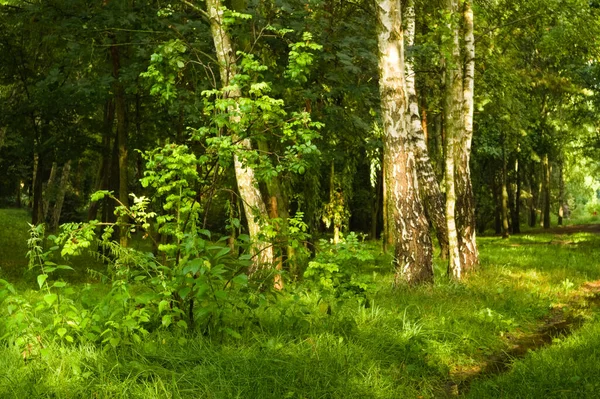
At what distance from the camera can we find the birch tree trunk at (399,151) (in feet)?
34.0

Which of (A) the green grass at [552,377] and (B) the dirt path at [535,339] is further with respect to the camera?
(B) the dirt path at [535,339]

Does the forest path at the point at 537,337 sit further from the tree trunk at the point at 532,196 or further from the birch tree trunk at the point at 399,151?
the tree trunk at the point at 532,196

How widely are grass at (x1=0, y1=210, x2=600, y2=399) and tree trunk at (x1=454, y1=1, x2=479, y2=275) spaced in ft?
14.3

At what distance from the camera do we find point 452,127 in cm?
1283

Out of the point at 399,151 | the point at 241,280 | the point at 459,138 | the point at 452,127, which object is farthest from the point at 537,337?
the point at 459,138

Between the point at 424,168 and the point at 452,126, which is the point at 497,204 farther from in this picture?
the point at 452,126

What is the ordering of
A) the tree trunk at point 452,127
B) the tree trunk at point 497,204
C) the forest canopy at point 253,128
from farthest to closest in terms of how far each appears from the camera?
the tree trunk at point 497,204, the tree trunk at point 452,127, the forest canopy at point 253,128

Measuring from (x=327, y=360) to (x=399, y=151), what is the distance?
16.9 ft

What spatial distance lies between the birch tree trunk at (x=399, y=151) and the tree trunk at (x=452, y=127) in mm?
1709

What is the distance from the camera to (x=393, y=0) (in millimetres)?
10406

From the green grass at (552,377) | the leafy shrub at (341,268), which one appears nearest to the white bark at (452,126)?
the green grass at (552,377)

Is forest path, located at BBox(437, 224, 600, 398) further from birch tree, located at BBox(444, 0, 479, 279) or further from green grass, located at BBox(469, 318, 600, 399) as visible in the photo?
birch tree, located at BBox(444, 0, 479, 279)

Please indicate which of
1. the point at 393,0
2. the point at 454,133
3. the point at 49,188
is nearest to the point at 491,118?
the point at 454,133

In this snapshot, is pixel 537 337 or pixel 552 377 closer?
pixel 552 377
